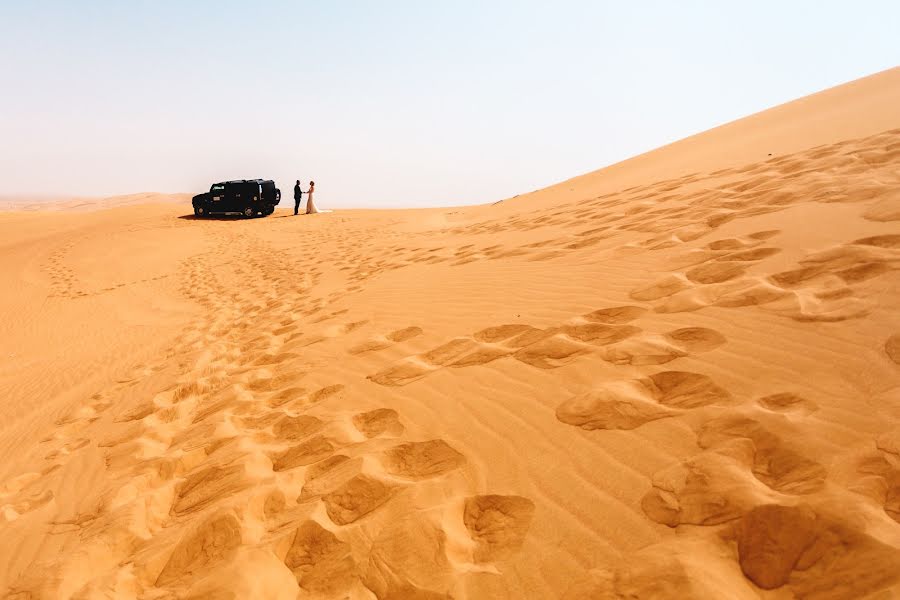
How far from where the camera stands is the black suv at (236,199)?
21.4 metres

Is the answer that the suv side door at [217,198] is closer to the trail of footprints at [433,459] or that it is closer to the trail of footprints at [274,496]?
the trail of footprints at [433,459]

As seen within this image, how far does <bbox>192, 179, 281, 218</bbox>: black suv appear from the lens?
21359mm

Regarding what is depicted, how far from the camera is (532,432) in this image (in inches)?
83.6

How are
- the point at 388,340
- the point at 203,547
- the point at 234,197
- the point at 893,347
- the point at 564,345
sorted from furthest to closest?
the point at 234,197 < the point at 388,340 < the point at 564,345 < the point at 893,347 < the point at 203,547

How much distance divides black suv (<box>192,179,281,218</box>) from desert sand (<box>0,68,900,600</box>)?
16.8 meters

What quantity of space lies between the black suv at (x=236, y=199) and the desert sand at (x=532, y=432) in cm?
1685

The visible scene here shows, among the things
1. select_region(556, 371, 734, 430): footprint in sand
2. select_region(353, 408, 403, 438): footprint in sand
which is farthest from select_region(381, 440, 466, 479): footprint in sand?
select_region(556, 371, 734, 430): footprint in sand

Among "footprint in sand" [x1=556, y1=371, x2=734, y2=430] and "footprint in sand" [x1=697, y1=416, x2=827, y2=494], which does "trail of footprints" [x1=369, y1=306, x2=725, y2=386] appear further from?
"footprint in sand" [x1=697, y1=416, x2=827, y2=494]

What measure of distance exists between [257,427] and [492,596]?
1.95 m

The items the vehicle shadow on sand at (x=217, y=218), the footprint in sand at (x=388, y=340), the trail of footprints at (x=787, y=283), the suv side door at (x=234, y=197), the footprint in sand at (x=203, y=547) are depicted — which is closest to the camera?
the footprint in sand at (x=203, y=547)

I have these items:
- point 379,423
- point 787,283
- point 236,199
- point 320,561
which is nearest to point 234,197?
point 236,199

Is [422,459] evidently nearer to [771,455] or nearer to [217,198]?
[771,455]

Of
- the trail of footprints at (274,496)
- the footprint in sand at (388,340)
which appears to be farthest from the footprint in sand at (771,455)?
the footprint in sand at (388,340)

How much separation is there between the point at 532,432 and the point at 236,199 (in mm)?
21927
